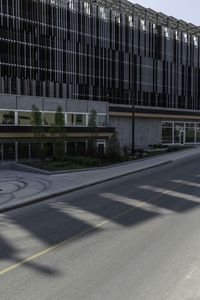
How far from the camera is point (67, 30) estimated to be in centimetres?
5344

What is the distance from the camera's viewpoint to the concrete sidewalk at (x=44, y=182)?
19191 millimetres

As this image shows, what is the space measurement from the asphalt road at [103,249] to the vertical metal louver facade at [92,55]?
99.1 feet

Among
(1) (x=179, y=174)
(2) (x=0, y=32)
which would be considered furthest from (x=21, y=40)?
(1) (x=179, y=174)

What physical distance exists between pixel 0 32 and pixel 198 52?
3719 centimetres

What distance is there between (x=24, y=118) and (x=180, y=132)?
1326 inches

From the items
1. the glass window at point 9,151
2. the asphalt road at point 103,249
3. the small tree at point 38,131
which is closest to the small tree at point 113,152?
the small tree at point 38,131

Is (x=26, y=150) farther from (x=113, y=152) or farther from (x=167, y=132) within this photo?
(x=167, y=132)

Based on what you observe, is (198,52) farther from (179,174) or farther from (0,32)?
(179,174)

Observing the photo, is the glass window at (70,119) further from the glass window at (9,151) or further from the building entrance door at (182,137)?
the building entrance door at (182,137)

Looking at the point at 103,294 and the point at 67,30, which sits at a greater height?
the point at 67,30

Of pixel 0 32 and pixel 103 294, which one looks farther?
pixel 0 32

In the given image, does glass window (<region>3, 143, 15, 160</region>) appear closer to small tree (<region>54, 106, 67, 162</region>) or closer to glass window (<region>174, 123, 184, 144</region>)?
small tree (<region>54, 106, 67, 162</region>)

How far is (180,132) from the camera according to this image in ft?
213

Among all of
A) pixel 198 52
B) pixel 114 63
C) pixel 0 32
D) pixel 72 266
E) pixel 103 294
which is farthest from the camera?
pixel 198 52
